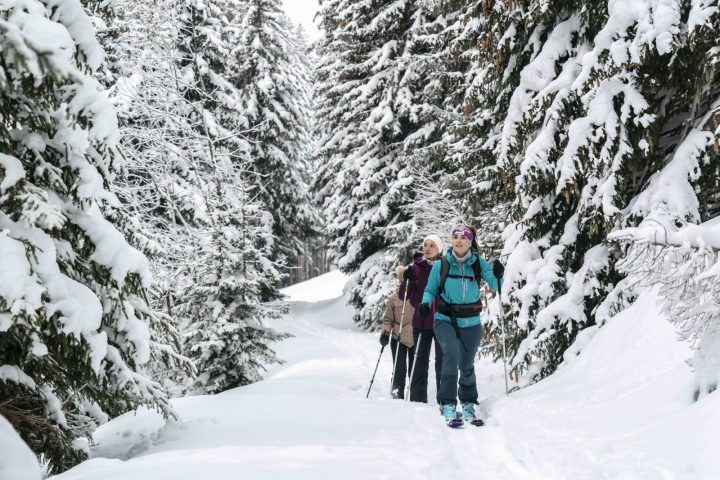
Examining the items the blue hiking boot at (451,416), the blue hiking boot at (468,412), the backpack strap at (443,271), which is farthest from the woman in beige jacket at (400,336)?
the blue hiking boot at (451,416)

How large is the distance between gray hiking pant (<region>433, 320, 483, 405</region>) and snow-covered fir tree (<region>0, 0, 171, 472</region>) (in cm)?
289

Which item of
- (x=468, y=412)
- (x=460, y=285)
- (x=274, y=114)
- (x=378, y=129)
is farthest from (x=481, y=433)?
(x=274, y=114)

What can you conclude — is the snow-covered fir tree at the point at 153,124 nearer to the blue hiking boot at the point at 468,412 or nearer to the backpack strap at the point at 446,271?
the backpack strap at the point at 446,271

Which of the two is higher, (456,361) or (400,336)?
(456,361)

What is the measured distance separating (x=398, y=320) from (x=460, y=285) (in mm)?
2847

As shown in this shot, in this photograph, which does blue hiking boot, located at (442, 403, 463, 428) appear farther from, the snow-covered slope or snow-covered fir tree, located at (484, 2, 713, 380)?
snow-covered fir tree, located at (484, 2, 713, 380)

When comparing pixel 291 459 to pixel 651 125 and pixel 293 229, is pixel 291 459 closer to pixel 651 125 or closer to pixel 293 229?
pixel 651 125

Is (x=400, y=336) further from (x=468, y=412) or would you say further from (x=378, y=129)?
(x=378, y=129)

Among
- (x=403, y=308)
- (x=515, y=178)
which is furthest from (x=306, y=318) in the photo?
(x=515, y=178)

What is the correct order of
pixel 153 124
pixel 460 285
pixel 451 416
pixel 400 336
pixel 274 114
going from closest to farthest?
1. pixel 451 416
2. pixel 460 285
3. pixel 400 336
4. pixel 153 124
5. pixel 274 114

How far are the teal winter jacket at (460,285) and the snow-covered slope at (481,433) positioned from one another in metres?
1.07

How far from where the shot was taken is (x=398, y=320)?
8.63m

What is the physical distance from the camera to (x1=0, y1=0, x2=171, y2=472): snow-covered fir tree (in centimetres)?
298

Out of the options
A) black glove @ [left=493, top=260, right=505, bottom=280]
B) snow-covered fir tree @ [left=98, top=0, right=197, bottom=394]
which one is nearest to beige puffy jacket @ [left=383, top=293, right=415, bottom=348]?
black glove @ [left=493, top=260, right=505, bottom=280]
